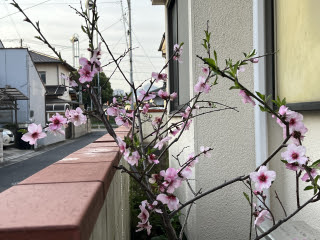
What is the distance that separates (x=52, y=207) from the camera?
2.73ft

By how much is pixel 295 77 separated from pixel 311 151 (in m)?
0.45

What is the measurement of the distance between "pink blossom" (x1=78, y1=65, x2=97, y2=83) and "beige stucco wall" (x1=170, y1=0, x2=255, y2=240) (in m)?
1.66

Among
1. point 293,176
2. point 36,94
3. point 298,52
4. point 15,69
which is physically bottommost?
point 293,176

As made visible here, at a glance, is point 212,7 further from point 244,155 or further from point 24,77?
point 24,77

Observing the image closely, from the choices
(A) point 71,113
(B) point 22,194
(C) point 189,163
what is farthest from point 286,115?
(A) point 71,113

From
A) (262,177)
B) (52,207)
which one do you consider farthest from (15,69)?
(52,207)

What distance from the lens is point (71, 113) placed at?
6.09 feet

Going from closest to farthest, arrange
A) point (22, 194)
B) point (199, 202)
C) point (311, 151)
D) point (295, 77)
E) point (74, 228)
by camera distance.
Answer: point (74, 228) < point (22, 194) < point (311, 151) < point (295, 77) < point (199, 202)

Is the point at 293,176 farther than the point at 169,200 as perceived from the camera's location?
Yes

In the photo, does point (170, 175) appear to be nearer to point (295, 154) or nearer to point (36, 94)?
point (295, 154)

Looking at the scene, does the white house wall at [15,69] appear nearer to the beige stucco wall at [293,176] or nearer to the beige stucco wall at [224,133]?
the beige stucco wall at [224,133]

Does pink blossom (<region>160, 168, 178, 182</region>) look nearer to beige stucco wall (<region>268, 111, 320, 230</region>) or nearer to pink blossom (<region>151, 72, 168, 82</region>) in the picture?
pink blossom (<region>151, 72, 168, 82</region>)

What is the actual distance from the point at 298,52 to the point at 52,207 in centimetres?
185

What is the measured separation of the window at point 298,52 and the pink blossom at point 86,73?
1135 millimetres
